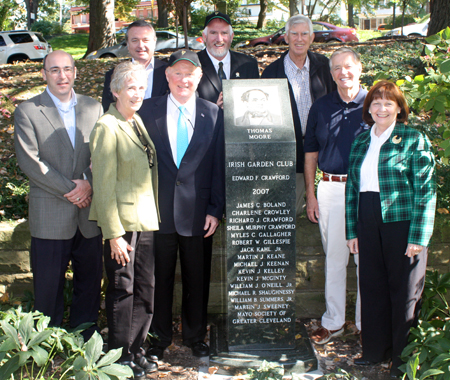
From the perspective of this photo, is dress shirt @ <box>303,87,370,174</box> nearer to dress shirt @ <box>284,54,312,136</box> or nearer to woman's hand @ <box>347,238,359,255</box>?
dress shirt @ <box>284,54,312,136</box>

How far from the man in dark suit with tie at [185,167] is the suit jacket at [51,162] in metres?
0.56

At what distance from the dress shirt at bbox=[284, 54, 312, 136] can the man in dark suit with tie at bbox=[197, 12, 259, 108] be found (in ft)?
0.97

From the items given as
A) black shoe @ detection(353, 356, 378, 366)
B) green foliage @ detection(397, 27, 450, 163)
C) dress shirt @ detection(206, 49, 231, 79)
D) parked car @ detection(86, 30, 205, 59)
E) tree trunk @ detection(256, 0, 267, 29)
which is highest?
tree trunk @ detection(256, 0, 267, 29)

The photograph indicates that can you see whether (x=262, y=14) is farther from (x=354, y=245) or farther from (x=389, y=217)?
(x=389, y=217)

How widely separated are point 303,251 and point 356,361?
1.09 meters

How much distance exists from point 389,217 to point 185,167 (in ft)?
4.77

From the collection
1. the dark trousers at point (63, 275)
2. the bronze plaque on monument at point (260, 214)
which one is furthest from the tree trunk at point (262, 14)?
the dark trousers at point (63, 275)

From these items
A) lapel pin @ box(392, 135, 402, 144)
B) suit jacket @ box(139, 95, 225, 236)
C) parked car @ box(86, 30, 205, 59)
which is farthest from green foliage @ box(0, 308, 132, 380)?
parked car @ box(86, 30, 205, 59)

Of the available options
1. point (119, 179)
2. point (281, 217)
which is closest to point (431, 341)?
point (281, 217)

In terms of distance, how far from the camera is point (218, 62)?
4328 mm

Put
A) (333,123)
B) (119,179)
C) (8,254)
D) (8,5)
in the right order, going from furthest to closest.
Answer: (8,5) < (8,254) < (333,123) < (119,179)

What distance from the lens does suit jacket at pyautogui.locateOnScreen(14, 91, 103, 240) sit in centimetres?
346

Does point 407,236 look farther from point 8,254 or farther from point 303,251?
point 8,254

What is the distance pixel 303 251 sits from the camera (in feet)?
14.4
